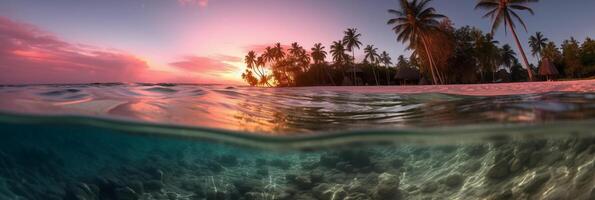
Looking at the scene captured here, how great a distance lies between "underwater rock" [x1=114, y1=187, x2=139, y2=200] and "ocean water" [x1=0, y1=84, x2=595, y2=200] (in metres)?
0.02

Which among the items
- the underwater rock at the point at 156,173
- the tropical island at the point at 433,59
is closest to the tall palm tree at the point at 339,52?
the tropical island at the point at 433,59

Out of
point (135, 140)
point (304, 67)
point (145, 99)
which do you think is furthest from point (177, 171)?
point (304, 67)

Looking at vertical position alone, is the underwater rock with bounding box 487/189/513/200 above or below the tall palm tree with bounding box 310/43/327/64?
below

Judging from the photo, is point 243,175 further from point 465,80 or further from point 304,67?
point 304,67

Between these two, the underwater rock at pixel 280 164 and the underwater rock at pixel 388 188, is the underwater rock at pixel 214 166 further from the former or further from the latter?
the underwater rock at pixel 388 188

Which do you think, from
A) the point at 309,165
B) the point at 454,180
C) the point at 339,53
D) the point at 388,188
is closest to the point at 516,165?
the point at 454,180

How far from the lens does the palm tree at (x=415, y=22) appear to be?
35.8 m

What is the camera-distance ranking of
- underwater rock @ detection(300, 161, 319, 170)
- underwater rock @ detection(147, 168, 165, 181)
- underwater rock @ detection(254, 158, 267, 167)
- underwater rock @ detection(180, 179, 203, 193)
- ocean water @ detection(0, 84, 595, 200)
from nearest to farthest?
1. ocean water @ detection(0, 84, 595, 200)
2. underwater rock @ detection(180, 179, 203, 193)
3. underwater rock @ detection(300, 161, 319, 170)
4. underwater rock @ detection(254, 158, 267, 167)
5. underwater rock @ detection(147, 168, 165, 181)

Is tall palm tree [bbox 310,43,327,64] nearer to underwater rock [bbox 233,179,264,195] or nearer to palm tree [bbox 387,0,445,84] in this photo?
palm tree [bbox 387,0,445,84]

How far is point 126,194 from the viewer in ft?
23.0

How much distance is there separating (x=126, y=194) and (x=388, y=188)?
517 cm

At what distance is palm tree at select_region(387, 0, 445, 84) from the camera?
35812 millimetres

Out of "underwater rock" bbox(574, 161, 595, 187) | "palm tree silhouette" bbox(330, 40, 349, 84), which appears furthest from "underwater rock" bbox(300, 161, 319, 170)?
"palm tree silhouette" bbox(330, 40, 349, 84)

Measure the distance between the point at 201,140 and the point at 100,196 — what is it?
234 centimetres
